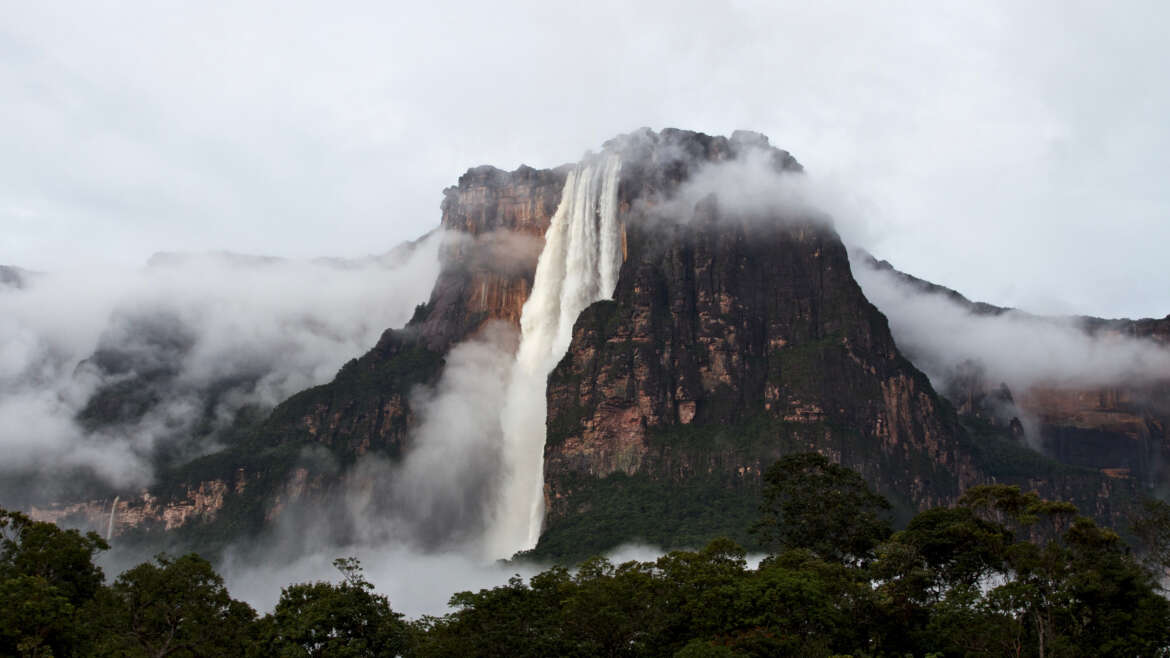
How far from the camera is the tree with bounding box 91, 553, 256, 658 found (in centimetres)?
4472

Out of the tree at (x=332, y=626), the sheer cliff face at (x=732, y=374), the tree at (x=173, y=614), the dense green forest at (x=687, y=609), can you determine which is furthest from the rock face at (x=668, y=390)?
the tree at (x=173, y=614)

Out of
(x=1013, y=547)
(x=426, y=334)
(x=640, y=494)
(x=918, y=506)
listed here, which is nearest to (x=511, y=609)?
(x=1013, y=547)

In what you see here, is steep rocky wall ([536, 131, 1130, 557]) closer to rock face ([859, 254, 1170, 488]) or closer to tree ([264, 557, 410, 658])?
rock face ([859, 254, 1170, 488])

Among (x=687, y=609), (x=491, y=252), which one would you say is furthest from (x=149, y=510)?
(x=687, y=609)

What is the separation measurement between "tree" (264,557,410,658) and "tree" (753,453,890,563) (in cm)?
2731

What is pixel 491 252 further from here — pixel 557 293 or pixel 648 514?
pixel 648 514

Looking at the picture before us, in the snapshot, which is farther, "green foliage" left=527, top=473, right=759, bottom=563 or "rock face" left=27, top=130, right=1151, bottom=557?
"rock face" left=27, top=130, right=1151, bottom=557

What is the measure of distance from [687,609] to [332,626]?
16631 mm

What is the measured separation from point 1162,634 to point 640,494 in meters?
73.4

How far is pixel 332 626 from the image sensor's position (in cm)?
4575

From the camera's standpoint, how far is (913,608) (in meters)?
50.9

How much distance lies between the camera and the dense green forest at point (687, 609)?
44906mm

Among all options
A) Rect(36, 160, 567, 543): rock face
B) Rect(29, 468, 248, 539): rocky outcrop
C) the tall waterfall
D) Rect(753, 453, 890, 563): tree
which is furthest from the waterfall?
Rect(753, 453, 890, 563): tree

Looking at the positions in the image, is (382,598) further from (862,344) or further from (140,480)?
(140,480)
